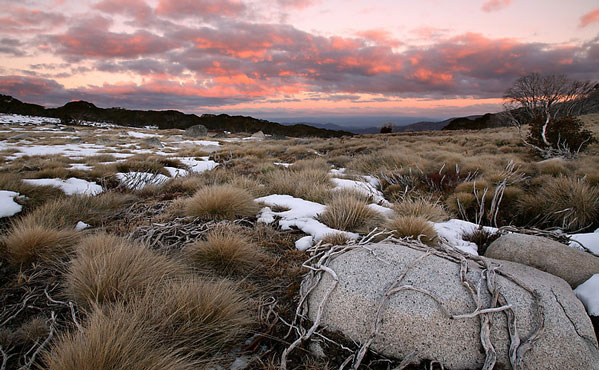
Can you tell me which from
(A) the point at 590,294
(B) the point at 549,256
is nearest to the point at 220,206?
(B) the point at 549,256

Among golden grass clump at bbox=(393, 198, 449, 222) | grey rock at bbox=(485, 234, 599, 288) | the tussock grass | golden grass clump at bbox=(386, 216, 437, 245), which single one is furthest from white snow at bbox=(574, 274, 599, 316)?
the tussock grass

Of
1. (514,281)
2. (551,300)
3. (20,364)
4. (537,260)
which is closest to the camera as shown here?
(20,364)

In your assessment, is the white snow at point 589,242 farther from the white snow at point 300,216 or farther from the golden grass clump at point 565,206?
the white snow at point 300,216

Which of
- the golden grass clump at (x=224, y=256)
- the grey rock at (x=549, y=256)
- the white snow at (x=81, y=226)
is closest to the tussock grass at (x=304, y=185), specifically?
the golden grass clump at (x=224, y=256)

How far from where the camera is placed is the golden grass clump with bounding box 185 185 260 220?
12.7ft

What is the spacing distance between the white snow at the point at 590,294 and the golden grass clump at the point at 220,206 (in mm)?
3361

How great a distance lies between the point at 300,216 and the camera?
3.95m

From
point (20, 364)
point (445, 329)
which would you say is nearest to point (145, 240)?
point (20, 364)

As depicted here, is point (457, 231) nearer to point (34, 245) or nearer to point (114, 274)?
point (114, 274)

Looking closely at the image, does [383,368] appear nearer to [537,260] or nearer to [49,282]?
[537,260]

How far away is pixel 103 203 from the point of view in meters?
4.34

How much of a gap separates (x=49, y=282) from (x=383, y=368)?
8.35ft

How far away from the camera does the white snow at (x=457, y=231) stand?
119 inches

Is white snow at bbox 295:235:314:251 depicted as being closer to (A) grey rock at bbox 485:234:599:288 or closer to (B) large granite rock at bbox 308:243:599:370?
(B) large granite rock at bbox 308:243:599:370
